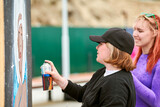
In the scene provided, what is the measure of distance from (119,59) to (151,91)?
509 mm

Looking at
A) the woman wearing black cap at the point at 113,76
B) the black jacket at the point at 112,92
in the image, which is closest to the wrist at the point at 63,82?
the woman wearing black cap at the point at 113,76

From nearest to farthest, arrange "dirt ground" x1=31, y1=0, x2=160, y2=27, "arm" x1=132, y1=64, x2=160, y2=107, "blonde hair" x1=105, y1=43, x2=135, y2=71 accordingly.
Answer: "blonde hair" x1=105, y1=43, x2=135, y2=71 < "arm" x1=132, y1=64, x2=160, y2=107 < "dirt ground" x1=31, y1=0, x2=160, y2=27

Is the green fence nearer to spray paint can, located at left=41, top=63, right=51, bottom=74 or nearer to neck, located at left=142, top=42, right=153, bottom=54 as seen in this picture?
neck, located at left=142, top=42, right=153, bottom=54

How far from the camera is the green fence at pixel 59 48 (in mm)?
13344

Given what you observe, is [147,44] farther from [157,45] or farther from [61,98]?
[61,98]

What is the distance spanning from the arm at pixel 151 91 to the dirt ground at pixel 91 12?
2195 cm

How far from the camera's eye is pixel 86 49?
15.1 meters

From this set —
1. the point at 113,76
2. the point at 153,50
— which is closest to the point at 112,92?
the point at 113,76

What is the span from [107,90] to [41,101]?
22.8 ft

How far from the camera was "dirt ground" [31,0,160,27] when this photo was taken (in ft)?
82.1

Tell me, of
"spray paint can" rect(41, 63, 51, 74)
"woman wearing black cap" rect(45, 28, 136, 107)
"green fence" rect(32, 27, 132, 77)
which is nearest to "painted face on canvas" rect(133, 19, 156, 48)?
"woman wearing black cap" rect(45, 28, 136, 107)

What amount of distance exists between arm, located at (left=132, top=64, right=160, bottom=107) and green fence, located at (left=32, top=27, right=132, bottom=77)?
1067 centimetres

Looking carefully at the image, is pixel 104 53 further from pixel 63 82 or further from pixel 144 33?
pixel 144 33

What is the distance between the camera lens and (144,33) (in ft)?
8.59
